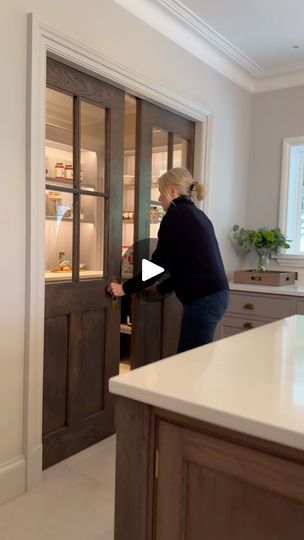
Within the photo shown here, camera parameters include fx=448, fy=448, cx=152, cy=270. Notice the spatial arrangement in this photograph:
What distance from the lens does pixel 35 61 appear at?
196 centimetres

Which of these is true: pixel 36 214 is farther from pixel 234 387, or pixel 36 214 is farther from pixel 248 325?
pixel 248 325

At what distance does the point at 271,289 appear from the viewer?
327 centimetres

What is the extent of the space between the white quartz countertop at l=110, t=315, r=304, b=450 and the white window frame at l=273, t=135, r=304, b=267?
252cm

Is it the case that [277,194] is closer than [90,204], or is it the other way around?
[90,204]

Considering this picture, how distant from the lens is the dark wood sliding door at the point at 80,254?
7.35ft

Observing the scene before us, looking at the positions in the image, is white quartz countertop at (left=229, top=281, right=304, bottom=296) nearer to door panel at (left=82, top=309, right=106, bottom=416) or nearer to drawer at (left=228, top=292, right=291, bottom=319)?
drawer at (left=228, top=292, right=291, bottom=319)

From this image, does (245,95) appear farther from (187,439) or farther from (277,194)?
(187,439)

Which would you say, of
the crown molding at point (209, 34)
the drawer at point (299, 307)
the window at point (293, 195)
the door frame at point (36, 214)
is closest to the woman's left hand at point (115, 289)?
the door frame at point (36, 214)

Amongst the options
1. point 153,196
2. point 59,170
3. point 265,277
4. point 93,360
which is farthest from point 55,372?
point 265,277

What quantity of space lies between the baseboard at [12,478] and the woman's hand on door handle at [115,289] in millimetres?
942

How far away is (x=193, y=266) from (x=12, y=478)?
4.20ft

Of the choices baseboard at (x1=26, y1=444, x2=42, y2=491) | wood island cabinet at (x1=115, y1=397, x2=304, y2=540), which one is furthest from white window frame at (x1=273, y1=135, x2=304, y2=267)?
wood island cabinet at (x1=115, y1=397, x2=304, y2=540)

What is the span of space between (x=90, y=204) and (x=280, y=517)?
6.28 ft

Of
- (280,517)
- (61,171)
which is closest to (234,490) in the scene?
(280,517)
